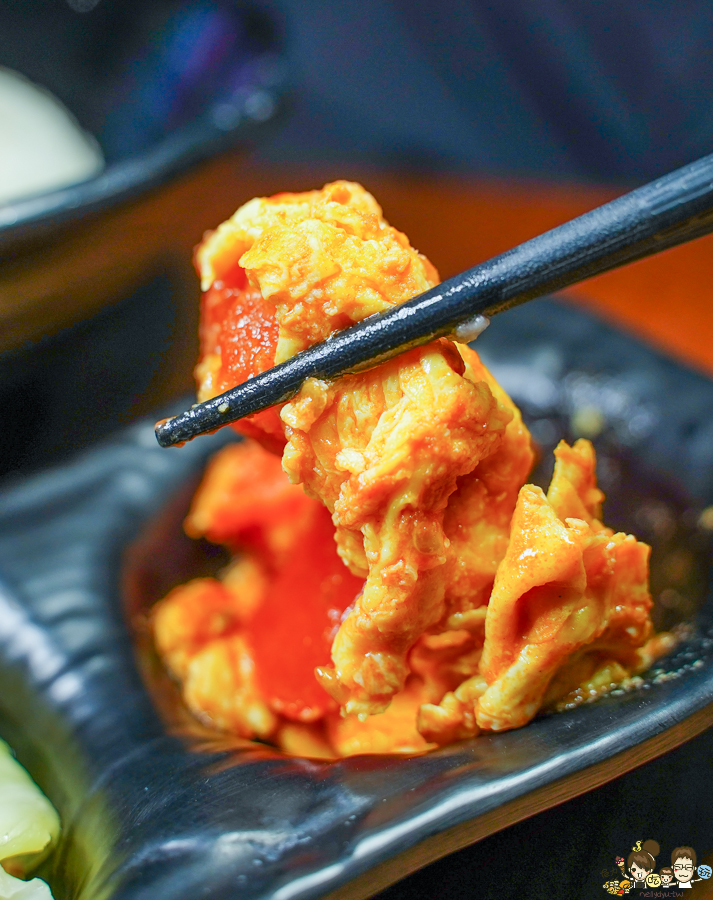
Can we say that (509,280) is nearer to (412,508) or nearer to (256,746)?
(412,508)

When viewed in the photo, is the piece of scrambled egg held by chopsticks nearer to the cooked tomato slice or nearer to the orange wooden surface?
the cooked tomato slice

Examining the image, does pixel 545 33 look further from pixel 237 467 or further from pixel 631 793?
pixel 631 793

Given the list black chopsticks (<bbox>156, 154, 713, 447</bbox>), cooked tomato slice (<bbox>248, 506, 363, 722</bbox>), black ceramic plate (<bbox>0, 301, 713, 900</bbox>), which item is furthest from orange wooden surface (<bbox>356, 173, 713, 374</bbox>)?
black chopsticks (<bbox>156, 154, 713, 447</bbox>)

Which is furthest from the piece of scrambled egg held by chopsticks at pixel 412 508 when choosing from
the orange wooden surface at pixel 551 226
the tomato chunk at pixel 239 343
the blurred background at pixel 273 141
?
the orange wooden surface at pixel 551 226

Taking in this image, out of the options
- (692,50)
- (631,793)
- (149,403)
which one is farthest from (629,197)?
(692,50)

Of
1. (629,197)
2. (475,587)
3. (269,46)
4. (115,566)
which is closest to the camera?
(629,197)

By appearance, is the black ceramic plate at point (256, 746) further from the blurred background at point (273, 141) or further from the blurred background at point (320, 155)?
the blurred background at point (273, 141)

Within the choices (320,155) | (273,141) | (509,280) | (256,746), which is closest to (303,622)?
(256,746)
